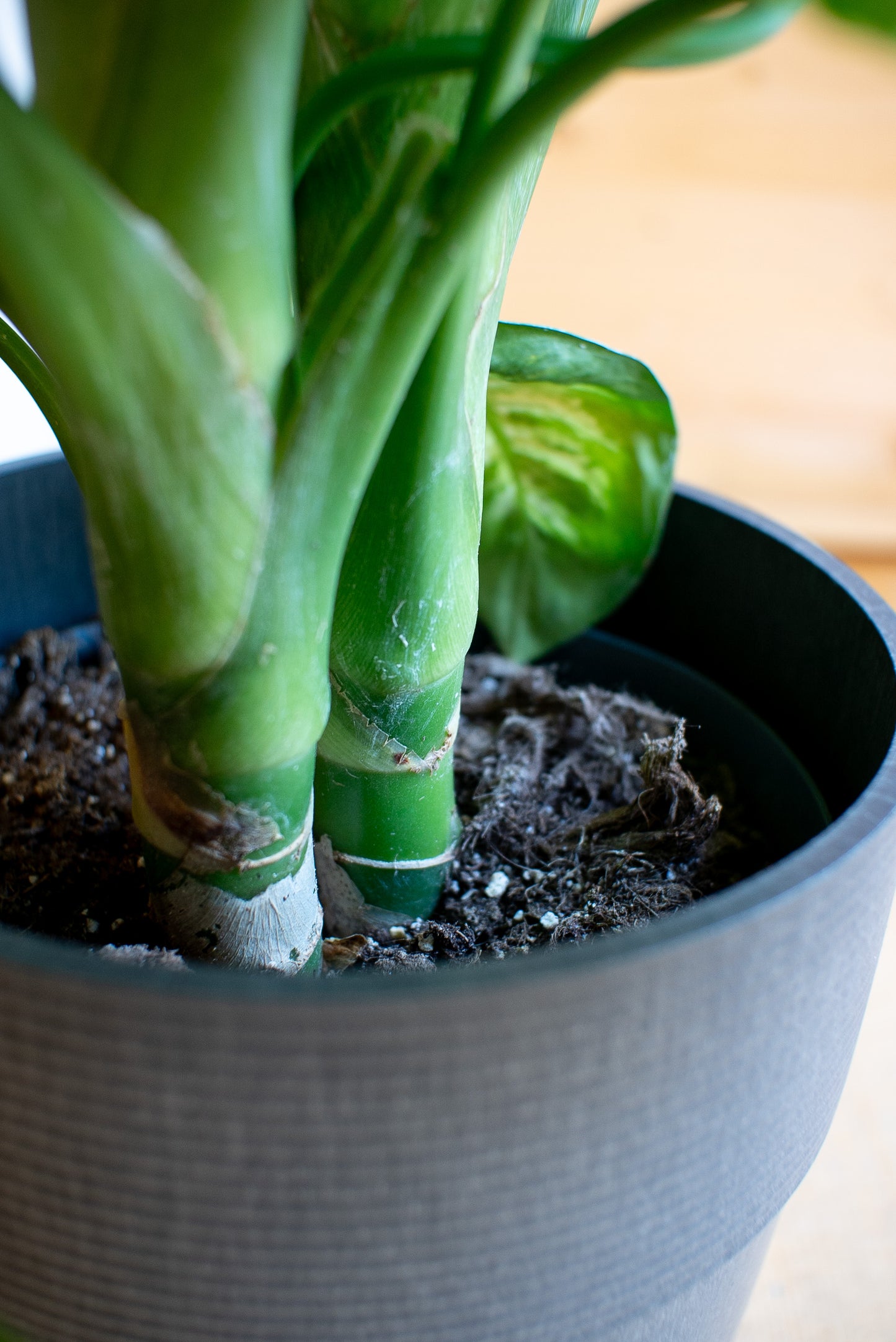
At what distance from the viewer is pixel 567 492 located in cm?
53

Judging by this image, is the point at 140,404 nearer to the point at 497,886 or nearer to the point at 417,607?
the point at 417,607

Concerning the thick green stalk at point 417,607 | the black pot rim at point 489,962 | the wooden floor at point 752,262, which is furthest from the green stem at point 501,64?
the wooden floor at point 752,262

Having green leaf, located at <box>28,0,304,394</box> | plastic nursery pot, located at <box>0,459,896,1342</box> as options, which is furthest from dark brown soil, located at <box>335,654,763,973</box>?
green leaf, located at <box>28,0,304,394</box>

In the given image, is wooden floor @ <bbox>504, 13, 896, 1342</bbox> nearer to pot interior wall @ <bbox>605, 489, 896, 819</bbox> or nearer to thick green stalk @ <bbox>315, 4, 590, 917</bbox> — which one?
Answer: pot interior wall @ <bbox>605, 489, 896, 819</bbox>

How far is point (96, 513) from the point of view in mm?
260

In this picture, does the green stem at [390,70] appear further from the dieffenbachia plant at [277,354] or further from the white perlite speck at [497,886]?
the white perlite speck at [497,886]

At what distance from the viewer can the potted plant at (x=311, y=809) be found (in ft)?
0.73

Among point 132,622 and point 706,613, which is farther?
point 706,613

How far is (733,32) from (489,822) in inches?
12.3

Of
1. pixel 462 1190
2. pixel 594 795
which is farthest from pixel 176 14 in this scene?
pixel 594 795

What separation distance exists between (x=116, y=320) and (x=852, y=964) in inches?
9.4

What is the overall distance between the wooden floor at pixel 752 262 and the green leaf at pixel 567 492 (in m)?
0.72

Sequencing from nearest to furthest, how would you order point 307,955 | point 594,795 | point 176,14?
point 176,14 < point 307,955 < point 594,795

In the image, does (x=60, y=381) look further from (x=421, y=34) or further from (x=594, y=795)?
(x=594, y=795)
